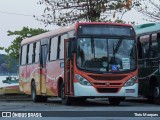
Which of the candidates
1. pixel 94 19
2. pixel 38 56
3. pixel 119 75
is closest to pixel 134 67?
pixel 119 75

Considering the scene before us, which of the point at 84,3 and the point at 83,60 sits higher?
the point at 84,3

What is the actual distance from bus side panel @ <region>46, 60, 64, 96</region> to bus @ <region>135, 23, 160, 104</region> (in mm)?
3642

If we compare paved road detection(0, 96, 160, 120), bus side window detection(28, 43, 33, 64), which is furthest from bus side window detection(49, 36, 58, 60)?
bus side window detection(28, 43, 33, 64)

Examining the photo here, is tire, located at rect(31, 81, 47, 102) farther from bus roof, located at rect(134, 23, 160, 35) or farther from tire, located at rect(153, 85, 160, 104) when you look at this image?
tire, located at rect(153, 85, 160, 104)

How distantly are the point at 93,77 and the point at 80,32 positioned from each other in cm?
168

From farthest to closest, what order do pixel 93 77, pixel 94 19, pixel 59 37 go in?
1. pixel 94 19
2. pixel 59 37
3. pixel 93 77

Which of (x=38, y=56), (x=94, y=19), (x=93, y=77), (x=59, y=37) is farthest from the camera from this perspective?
(x=94, y=19)

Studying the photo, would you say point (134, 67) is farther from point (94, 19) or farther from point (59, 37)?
point (94, 19)

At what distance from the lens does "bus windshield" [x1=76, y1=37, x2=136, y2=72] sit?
73.4 ft

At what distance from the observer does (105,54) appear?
2255 cm

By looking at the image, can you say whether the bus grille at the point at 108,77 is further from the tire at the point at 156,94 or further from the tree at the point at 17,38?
the tree at the point at 17,38

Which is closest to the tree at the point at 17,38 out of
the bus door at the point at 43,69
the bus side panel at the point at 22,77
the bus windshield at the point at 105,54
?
the bus side panel at the point at 22,77

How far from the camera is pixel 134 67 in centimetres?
2289

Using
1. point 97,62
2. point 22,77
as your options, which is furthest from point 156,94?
point 22,77
